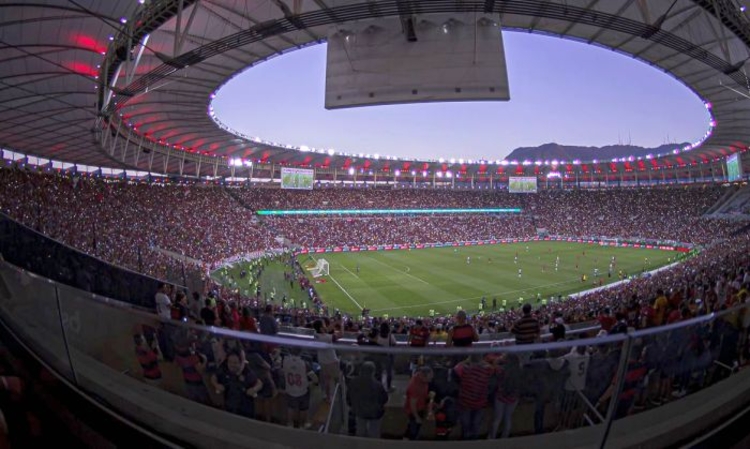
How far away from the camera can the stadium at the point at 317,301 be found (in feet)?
9.46

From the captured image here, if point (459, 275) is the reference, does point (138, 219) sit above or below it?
above

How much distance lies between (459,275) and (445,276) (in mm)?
1488

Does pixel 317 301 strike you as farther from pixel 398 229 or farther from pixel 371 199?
pixel 371 199

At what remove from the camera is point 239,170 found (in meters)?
66.7

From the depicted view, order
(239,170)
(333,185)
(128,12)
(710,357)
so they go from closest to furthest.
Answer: (710,357)
(128,12)
(239,170)
(333,185)

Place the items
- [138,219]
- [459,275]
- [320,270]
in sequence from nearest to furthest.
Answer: [138,219] < [459,275] < [320,270]

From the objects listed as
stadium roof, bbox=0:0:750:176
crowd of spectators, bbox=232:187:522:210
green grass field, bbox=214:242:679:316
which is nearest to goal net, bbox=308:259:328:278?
green grass field, bbox=214:242:679:316

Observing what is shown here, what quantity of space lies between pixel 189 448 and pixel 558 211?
295 feet

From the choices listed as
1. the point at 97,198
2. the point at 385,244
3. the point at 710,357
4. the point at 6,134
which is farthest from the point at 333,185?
the point at 710,357

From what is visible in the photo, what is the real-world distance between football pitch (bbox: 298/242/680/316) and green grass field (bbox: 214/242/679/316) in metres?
0.07

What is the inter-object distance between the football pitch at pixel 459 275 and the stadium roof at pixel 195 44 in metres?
16.8

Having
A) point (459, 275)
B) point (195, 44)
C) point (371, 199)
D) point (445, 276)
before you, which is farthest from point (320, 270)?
point (371, 199)

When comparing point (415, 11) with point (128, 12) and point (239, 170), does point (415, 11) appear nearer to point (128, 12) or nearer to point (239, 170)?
point (128, 12)

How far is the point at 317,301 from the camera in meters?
28.0
